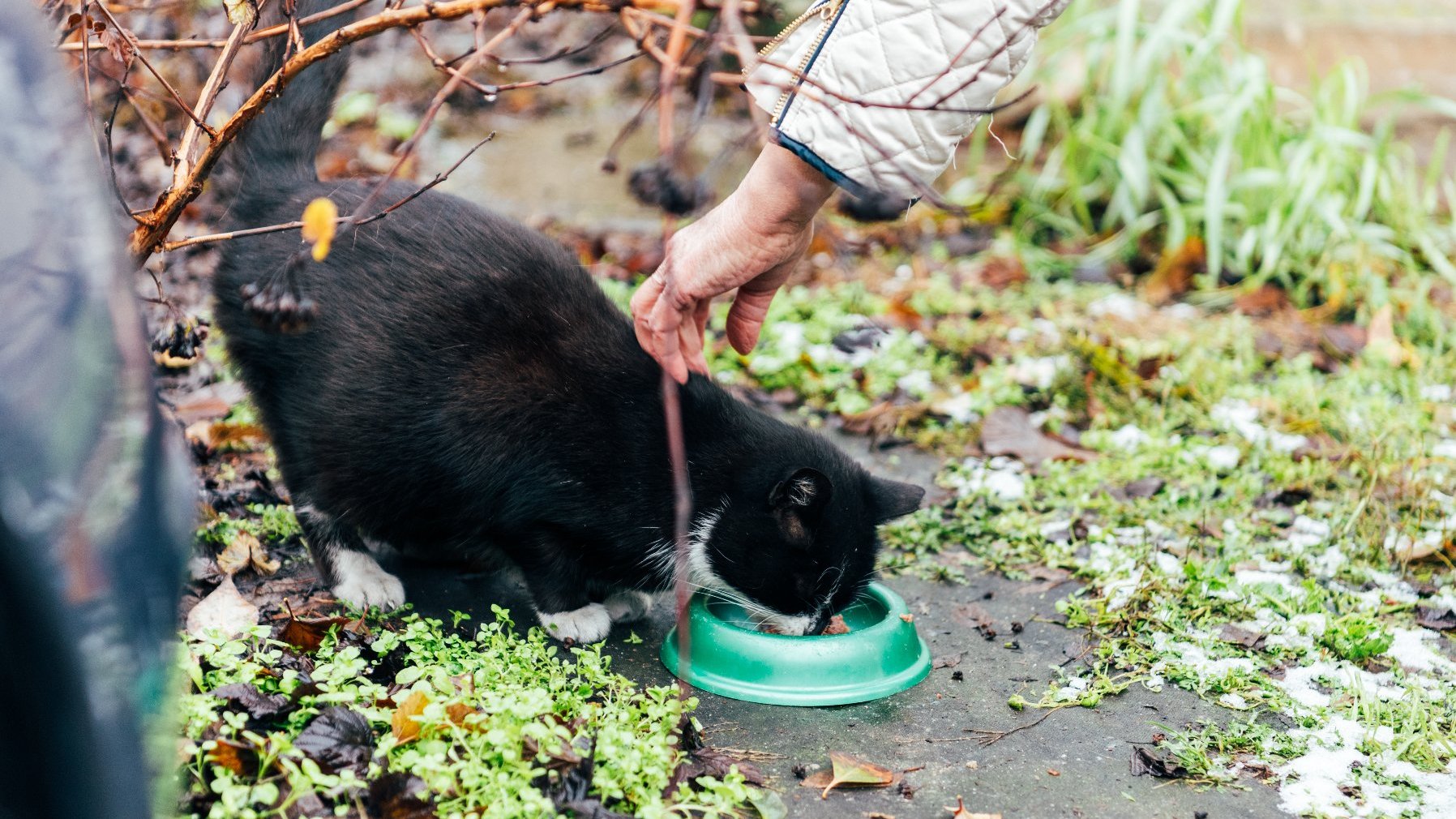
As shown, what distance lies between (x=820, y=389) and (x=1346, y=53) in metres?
4.10

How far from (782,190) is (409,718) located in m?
1.17

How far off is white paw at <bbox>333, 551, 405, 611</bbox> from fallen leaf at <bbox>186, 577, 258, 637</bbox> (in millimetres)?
190

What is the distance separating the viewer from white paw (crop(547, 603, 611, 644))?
2729 mm

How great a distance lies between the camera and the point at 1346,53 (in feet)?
21.3

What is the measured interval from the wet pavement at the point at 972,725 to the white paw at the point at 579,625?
0.18 ft

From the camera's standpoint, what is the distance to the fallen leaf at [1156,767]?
227 centimetres

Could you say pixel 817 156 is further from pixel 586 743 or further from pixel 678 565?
pixel 586 743

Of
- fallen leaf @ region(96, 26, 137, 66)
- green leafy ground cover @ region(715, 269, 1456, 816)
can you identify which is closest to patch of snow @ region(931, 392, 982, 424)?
green leafy ground cover @ region(715, 269, 1456, 816)

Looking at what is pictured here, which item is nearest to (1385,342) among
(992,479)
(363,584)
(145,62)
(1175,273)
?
(1175,273)

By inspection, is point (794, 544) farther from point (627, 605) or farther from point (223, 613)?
point (223, 613)

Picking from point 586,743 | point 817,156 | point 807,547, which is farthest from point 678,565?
point 817,156

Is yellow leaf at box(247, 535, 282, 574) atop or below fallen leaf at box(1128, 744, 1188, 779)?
atop

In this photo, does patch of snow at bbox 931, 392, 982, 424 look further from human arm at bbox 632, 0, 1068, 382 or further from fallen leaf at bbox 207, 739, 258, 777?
fallen leaf at bbox 207, 739, 258, 777

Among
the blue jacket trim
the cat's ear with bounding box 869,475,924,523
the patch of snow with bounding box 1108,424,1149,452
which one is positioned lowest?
the patch of snow with bounding box 1108,424,1149,452
